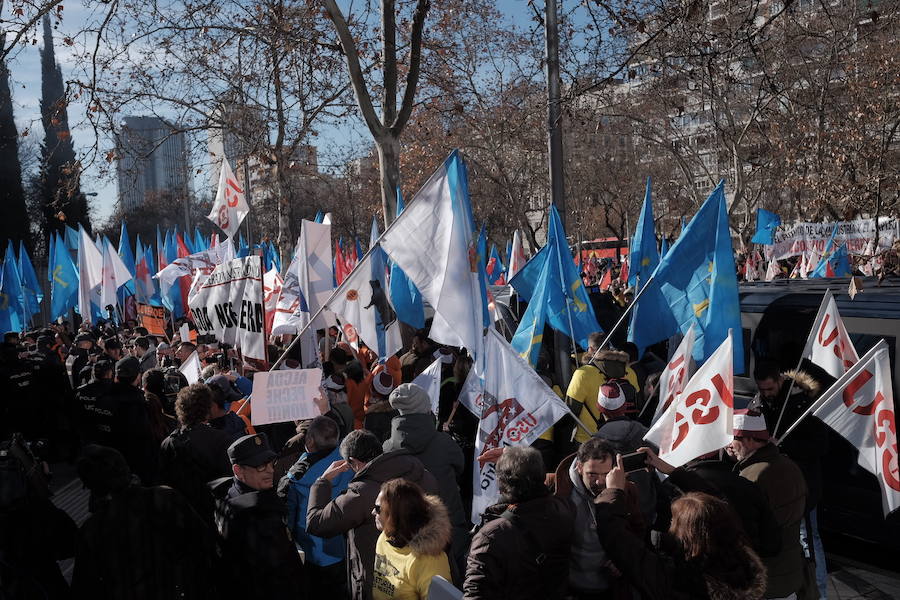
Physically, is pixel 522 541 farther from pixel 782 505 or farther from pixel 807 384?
pixel 807 384

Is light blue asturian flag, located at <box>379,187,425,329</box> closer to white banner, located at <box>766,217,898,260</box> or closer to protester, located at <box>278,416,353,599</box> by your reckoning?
protester, located at <box>278,416,353,599</box>

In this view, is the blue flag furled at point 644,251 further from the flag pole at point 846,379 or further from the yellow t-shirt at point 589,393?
the flag pole at point 846,379

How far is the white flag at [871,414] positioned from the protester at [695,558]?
172 centimetres

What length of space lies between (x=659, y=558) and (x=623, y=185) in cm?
3538

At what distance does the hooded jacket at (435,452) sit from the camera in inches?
180

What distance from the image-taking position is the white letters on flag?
5145 mm

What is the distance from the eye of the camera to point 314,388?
5801 millimetres

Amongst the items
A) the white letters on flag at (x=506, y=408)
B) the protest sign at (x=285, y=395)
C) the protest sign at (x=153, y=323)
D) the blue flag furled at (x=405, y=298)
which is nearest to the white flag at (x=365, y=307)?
the blue flag furled at (x=405, y=298)

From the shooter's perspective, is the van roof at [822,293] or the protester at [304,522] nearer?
the protester at [304,522]

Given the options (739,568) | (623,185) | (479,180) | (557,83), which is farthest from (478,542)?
(623,185)

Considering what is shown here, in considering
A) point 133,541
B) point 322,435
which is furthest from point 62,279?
point 133,541

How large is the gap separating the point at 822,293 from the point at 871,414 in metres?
2.00

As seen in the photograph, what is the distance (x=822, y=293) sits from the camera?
6312 mm

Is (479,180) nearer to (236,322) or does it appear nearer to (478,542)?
(236,322)
